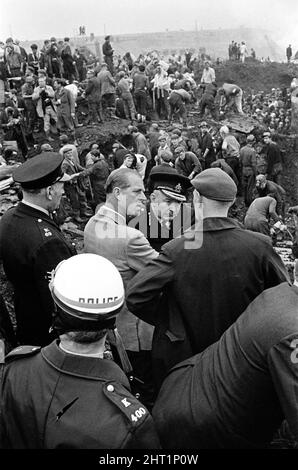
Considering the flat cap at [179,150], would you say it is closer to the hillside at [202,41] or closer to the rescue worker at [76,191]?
the rescue worker at [76,191]

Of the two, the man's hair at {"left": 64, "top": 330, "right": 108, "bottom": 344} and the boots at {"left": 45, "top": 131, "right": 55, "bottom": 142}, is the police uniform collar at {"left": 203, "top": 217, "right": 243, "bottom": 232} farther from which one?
the boots at {"left": 45, "top": 131, "right": 55, "bottom": 142}

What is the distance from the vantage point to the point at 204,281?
2748 millimetres

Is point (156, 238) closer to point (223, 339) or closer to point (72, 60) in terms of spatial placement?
point (223, 339)

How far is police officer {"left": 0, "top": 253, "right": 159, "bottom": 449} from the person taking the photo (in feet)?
6.05

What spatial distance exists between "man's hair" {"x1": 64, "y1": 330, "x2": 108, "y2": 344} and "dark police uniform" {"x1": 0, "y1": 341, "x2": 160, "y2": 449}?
0.06 meters

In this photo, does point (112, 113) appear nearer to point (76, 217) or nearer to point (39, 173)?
point (76, 217)

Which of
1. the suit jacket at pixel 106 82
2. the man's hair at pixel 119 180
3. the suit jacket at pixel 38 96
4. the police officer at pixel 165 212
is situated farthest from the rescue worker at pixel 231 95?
the man's hair at pixel 119 180

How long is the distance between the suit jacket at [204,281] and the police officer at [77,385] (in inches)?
29.0

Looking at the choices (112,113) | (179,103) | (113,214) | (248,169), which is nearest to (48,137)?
(112,113)

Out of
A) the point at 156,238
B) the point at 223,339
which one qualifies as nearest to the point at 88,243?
the point at 156,238

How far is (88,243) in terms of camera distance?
3.47m

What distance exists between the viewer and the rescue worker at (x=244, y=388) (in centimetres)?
197

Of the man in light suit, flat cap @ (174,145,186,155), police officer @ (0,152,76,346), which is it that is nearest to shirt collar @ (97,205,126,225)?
the man in light suit

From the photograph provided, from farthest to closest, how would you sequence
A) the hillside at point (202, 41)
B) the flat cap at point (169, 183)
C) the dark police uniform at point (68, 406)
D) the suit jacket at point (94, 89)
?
the hillside at point (202, 41) → the suit jacket at point (94, 89) → the flat cap at point (169, 183) → the dark police uniform at point (68, 406)
